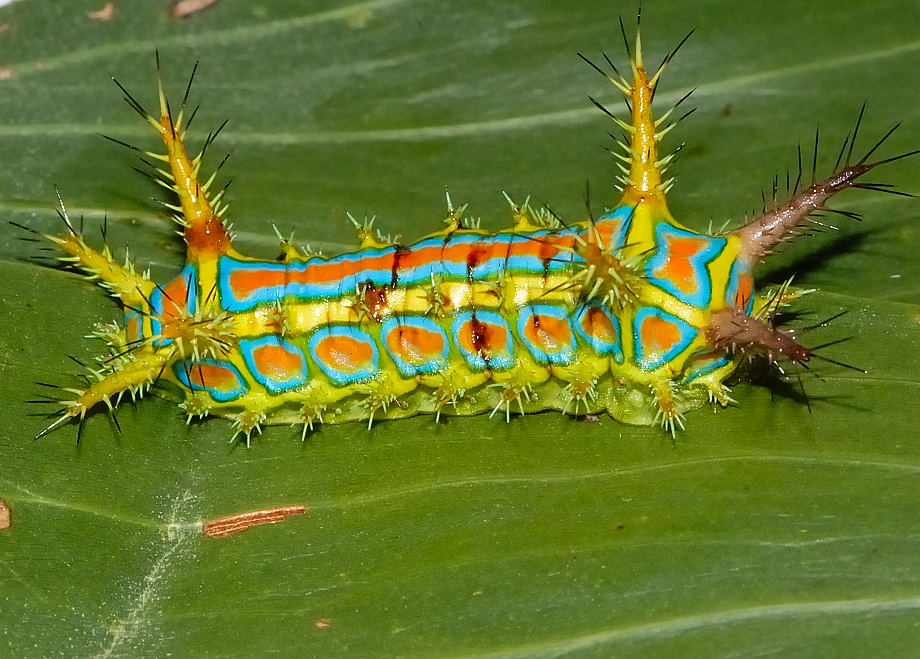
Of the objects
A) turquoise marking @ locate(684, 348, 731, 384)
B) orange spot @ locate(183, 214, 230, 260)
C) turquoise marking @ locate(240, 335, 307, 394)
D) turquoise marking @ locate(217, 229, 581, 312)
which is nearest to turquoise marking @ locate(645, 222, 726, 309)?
turquoise marking @ locate(684, 348, 731, 384)

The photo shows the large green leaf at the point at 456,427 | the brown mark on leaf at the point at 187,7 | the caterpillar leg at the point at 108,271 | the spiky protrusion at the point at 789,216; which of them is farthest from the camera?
the brown mark on leaf at the point at 187,7

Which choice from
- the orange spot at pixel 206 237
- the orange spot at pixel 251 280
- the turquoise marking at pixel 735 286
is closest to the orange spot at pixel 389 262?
the orange spot at pixel 251 280

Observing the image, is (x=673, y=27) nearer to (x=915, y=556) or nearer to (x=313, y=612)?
(x=915, y=556)

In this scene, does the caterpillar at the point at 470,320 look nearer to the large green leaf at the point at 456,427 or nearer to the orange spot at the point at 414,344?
the orange spot at the point at 414,344

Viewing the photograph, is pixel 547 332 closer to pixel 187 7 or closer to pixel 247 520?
pixel 247 520

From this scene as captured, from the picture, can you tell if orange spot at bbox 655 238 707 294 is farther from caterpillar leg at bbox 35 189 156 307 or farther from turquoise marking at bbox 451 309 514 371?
caterpillar leg at bbox 35 189 156 307

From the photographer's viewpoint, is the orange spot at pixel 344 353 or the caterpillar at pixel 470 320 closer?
the caterpillar at pixel 470 320

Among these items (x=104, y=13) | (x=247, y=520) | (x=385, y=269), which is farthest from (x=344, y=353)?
(x=104, y=13)
